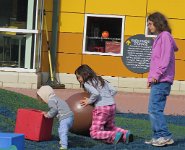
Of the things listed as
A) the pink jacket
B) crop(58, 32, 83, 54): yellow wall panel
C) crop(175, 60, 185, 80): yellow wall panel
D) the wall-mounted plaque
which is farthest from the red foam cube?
crop(175, 60, 185, 80): yellow wall panel

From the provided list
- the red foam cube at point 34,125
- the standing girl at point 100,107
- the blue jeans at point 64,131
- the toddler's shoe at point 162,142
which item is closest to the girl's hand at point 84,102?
the standing girl at point 100,107

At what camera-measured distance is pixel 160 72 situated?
26.9ft

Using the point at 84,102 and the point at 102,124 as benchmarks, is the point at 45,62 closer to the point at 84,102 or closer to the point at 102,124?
the point at 84,102

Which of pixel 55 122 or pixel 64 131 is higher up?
pixel 64 131

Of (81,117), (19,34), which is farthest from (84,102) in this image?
(19,34)

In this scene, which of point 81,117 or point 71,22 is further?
point 71,22

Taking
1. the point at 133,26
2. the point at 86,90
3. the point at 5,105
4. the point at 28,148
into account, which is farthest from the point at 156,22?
the point at 133,26

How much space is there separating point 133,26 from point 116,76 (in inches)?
53.9

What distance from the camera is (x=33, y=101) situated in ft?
39.0

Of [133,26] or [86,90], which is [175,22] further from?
[86,90]

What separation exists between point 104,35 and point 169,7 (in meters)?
1.83

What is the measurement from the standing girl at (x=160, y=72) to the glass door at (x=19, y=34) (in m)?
5.97

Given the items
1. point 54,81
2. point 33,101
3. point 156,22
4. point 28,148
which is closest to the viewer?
point 28,148

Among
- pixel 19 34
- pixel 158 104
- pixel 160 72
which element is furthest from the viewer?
pixel 19 34
